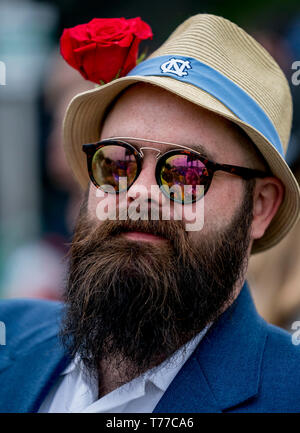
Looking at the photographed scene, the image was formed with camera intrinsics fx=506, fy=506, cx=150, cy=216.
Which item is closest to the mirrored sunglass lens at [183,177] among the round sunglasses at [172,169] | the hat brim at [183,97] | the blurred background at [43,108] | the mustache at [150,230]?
the round sunglasses at [172,169]

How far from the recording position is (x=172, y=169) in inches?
74.7

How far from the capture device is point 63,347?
2137 millimetres

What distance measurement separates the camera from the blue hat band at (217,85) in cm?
191

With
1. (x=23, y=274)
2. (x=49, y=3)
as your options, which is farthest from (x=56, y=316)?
(x=49, y=3)

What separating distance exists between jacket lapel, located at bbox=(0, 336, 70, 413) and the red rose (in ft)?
3.89

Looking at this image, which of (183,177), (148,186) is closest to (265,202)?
(183,177)

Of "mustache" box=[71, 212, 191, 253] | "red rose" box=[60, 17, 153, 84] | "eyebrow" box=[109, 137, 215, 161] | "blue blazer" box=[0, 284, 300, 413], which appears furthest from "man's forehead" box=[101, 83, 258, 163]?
"blue blazer" box=[0, 284, 300, 413]

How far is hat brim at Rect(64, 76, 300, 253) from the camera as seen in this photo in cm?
186

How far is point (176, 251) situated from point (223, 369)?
0.46 metres

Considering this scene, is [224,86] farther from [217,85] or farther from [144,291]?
[144,291]

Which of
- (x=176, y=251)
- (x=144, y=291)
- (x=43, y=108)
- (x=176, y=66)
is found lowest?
(x=144, y=291)

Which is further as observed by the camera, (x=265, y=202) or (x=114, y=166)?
(x=265, y=202)

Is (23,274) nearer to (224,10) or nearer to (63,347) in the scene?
(63,347)

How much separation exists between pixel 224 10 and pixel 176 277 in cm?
418
